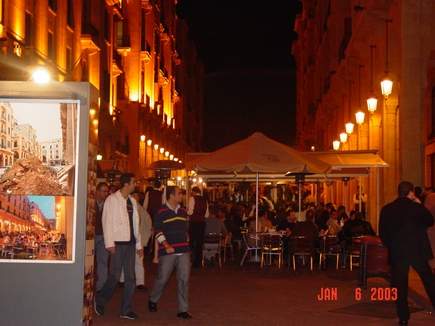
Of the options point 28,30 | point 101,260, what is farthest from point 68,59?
point 101,260

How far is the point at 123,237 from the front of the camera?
11562 mm

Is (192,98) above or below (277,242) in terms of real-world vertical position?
above

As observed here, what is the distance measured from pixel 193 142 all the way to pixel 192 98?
5264 mm

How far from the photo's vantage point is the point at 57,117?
8.79 meters

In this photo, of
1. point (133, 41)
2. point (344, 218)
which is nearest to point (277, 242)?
point (344, 218)

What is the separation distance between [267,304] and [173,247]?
7.42 feet

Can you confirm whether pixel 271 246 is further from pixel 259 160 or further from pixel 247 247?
pixel 259 160

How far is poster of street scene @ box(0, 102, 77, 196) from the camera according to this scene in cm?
874

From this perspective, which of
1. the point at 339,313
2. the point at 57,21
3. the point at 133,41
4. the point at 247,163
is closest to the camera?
the point at 339,313

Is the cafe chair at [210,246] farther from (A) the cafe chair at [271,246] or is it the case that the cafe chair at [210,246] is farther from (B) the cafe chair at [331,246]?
(B) the cafe chair at [331,246]

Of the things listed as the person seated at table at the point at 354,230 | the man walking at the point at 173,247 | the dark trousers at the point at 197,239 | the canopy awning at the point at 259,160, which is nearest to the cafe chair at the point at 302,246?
the person seated at table at the point at 354,230

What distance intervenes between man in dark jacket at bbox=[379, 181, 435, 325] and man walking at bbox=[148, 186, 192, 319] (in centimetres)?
285

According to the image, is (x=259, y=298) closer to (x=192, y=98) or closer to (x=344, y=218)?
(x=344, y=218)

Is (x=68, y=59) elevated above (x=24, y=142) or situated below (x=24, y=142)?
above
